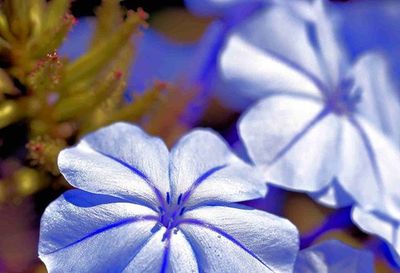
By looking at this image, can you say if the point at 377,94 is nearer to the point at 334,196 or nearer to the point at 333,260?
the point at 334,196

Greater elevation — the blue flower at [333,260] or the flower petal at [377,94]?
the flower petal at [377,94]

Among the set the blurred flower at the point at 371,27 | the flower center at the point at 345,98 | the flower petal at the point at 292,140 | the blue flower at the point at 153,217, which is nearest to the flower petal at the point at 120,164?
the blue flower at the point at 153,217

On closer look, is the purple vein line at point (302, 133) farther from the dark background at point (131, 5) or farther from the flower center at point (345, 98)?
the dark background at point (131, 5)

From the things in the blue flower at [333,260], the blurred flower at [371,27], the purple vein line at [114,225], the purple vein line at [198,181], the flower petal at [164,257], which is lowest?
the blue flower at [333,260]

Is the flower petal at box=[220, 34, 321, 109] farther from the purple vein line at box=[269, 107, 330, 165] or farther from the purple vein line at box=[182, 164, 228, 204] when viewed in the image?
the purple vein line at box=[182, 164, 228, 204]

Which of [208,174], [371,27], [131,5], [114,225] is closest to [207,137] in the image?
[208,174]

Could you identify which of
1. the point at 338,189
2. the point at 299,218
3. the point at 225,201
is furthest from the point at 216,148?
the point at 299,218
